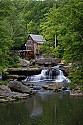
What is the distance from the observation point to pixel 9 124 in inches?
677

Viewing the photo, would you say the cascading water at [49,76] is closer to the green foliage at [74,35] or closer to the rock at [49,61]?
the rock at [49,61]

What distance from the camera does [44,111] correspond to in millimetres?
21156

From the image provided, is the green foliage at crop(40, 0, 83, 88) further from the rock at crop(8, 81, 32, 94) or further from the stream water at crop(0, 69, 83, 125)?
the rock at crop(8, 81, 32, 94)

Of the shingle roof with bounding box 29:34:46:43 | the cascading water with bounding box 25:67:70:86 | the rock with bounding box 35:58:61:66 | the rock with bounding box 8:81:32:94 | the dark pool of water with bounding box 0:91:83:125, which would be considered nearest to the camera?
the dark pool of water with bounding box 0:91:83:125

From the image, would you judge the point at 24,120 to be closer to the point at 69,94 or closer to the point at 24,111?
the point at 24,111

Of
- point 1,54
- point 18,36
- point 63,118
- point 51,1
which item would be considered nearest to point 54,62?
point 18,36

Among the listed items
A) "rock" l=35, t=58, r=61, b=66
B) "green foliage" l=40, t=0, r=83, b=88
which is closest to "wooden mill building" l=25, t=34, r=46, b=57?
"rock" l=35, t=58, r=61, b=66

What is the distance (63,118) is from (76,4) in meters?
7.28

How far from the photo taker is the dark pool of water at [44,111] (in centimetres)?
1797

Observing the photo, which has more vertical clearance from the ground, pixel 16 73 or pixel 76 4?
pixel 76 4

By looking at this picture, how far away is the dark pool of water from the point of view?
18.0 meters

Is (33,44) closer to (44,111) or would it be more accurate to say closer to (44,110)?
(44,110)

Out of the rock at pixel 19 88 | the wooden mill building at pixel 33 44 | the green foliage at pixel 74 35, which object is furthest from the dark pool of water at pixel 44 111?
the wooden mill building at pixel 33 44

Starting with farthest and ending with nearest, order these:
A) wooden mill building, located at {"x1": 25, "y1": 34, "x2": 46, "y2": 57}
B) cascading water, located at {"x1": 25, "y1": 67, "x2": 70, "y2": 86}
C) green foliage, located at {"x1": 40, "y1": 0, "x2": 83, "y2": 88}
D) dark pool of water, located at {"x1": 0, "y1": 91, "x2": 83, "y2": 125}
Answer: wooden mill building, located at {"x1": 25, "y1": 34, "x2": 46, "y2": 57}
cascading water, located at {"x1": 25, "y1": 67, "x2": 70, "y2": 86}
dark pool of water, located at {"x1": 0, "y1": 91, "x2": 83, "y2": 125}
green foliage, located at {"x1": 40, "y1": 0, "x2": 83, "y2": 88}
